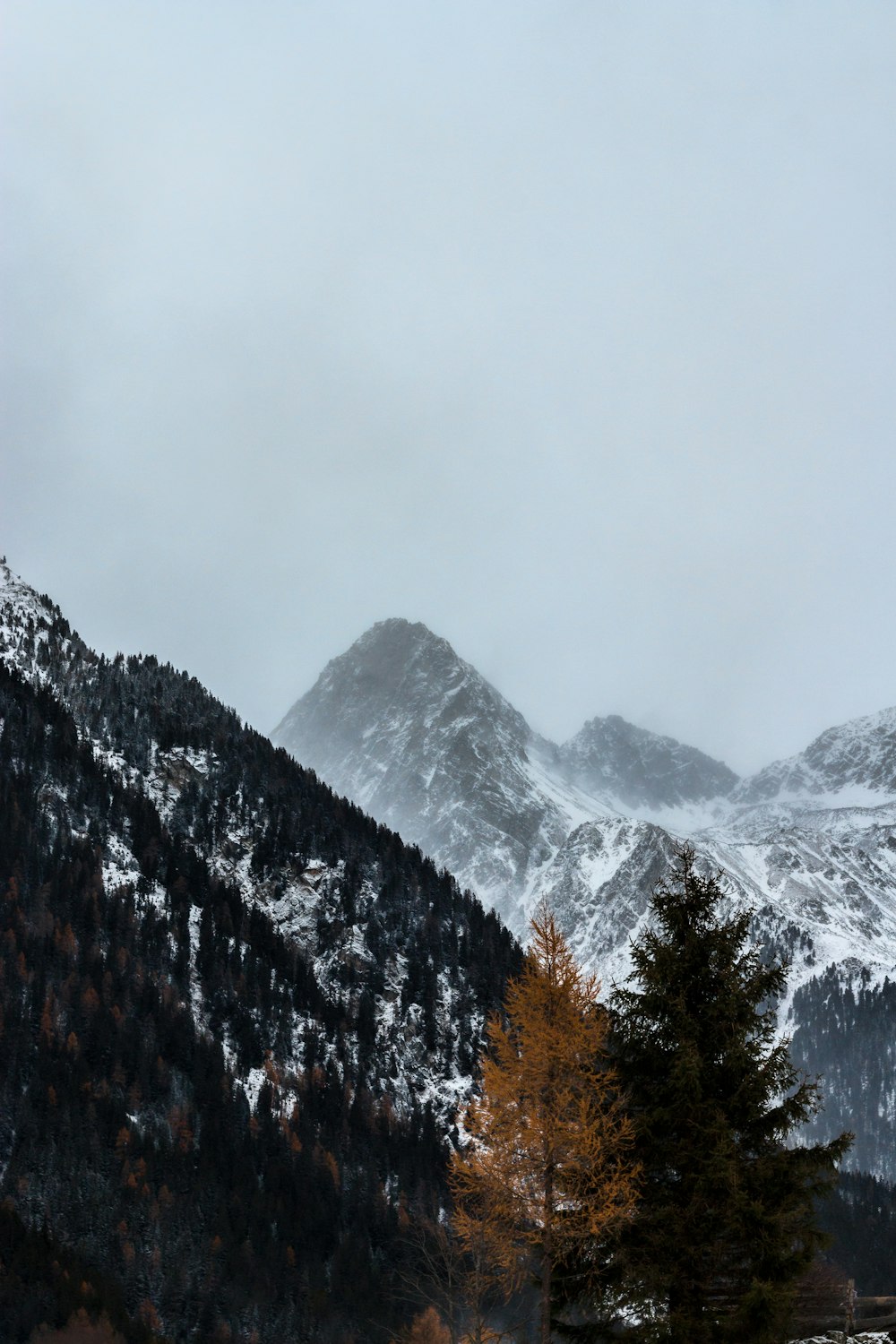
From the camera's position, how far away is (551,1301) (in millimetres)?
22469

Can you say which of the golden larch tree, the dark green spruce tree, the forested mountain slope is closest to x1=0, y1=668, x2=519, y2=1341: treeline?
the forested mountain slope

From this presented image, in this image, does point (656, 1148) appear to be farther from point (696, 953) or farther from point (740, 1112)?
point (696, 953)

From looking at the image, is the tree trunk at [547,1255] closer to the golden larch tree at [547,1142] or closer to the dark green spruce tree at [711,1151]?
the golden larch tree at [547,1142]

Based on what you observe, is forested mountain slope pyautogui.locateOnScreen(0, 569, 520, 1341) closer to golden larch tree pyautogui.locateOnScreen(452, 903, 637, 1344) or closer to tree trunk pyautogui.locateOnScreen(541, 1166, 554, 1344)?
golden larch tree pyautogui.locateOnScreen(452, 903, 637, 1344)

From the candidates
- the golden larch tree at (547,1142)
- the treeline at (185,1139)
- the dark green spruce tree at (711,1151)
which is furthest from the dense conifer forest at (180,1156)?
the dark green spruce tree at (711,1151)

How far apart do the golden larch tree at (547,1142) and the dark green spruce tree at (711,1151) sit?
75 centimetres

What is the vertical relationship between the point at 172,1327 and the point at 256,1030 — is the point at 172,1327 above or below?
below

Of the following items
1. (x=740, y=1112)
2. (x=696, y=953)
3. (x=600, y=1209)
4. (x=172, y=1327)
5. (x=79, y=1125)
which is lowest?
(x=172, y=1327)

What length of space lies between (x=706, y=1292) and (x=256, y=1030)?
190533mm

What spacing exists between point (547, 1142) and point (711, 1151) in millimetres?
4362

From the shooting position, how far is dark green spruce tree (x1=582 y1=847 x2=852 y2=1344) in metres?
20.7

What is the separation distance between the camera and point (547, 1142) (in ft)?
77.6

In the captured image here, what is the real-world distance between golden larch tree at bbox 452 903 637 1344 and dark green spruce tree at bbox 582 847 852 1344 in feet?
2.44

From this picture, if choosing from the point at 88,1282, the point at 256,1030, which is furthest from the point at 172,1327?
the point at 256,1030
